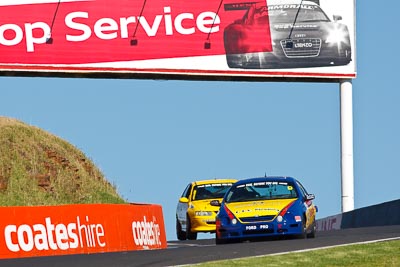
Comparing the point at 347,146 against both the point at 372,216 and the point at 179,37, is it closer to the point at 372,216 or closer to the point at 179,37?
the point at 179,37

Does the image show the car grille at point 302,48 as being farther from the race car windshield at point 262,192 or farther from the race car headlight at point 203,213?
the race car windshield at point 262,192

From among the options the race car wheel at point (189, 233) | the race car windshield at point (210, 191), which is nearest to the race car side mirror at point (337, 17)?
the race car windshield at point (210, 191)

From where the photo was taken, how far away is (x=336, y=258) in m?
16.7

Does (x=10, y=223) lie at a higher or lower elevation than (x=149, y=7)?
lower

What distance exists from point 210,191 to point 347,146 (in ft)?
44.7

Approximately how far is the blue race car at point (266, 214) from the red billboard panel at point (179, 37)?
1756cm

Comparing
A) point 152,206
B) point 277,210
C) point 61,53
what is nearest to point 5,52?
point 61,53

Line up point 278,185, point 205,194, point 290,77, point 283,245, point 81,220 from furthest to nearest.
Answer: point 290,77
point 205,194
point 278,185
point 81,220
point 283,245

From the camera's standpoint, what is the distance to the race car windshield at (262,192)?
79.5 ft

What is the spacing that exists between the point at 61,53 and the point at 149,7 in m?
3.41

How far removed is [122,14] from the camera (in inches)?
1651

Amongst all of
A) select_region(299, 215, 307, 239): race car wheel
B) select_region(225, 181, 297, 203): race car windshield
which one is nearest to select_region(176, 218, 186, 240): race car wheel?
select_region(225, 181, 297, 203): race car windshield

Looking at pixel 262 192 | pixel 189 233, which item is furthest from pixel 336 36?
pixel 262 192

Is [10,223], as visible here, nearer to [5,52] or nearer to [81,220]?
[81,220]
